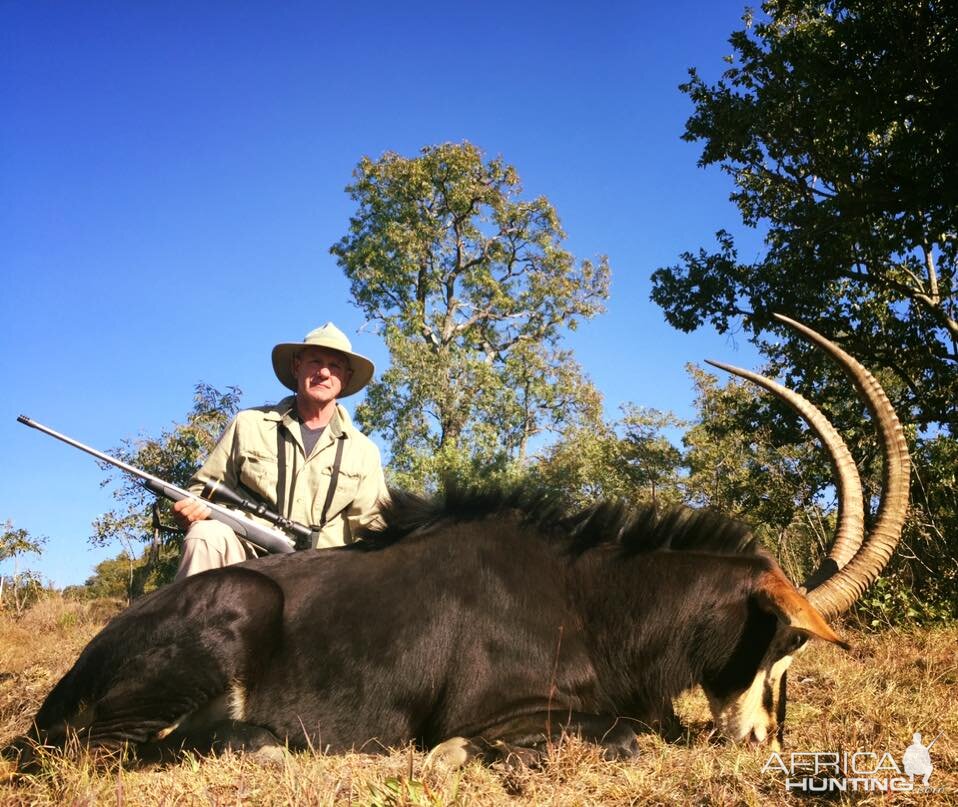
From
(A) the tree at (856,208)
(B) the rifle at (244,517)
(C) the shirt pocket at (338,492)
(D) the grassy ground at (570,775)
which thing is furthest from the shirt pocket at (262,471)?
(A) the tree at (856,208)

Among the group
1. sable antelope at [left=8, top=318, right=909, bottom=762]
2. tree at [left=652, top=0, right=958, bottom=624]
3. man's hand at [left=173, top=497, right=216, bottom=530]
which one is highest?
tree at [left=652, top=0, right=958, bottom=624]

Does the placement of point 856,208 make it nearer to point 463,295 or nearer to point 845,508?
point 845,508

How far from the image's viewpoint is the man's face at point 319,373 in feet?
18.6

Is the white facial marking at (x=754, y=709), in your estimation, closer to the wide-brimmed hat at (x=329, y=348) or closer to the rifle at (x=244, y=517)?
the rifle at (x=244, y=517)

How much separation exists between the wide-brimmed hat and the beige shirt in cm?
53

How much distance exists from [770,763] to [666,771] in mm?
439

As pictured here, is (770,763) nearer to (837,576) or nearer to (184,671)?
(837,576)

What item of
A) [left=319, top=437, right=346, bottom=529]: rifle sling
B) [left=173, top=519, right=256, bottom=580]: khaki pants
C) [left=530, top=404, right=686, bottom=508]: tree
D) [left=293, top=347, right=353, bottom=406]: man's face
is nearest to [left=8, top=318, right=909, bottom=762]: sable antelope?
[left=173, top=519, right=256, bottom=580]: khaki pants

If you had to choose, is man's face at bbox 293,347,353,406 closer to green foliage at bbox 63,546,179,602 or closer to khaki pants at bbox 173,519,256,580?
khaki pants at bbox 173,519,256,580

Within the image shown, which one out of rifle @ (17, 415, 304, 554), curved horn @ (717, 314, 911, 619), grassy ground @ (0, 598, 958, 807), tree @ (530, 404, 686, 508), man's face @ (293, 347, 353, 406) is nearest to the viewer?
grassy ground @ (0, 598, 958, 807)

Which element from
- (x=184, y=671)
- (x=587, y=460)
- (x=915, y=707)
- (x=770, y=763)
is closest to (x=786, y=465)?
(x=915, y=707)

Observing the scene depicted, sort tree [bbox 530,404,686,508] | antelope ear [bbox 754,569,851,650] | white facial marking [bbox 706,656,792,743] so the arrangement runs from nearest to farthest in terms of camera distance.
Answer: antelope ear [bbox 754,569,851,650] < white facial marking [bbox 706,656,792,743] < tree [bbox 530,404,686,508]

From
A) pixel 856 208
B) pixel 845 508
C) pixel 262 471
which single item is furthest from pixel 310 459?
pixel 856 208

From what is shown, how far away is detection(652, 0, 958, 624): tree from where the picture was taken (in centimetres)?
831
